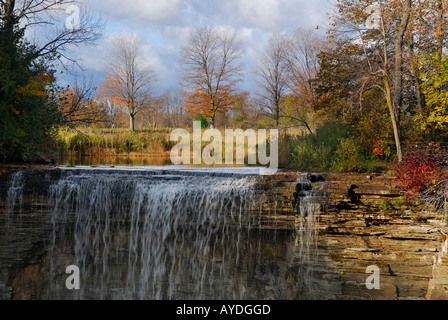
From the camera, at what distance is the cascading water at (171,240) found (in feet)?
19.4

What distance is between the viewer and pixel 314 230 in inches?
279

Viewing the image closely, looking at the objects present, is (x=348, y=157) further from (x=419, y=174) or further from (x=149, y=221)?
(x=149, y=221)

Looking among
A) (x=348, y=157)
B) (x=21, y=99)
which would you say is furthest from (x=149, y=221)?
(x=348, y=157)

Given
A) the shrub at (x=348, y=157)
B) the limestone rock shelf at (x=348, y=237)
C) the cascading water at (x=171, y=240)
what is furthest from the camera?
the shrub at (x=348, y=157)

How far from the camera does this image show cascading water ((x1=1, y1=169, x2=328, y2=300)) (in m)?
5.91

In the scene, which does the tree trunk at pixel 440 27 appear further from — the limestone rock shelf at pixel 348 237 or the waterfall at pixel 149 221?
the waterfall at pixel 149 221

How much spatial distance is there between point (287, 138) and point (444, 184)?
8.24 meters

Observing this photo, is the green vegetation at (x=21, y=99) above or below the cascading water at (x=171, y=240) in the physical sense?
above

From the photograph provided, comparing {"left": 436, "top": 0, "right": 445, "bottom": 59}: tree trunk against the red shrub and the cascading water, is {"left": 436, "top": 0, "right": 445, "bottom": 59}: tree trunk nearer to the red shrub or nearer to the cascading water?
the red shrub

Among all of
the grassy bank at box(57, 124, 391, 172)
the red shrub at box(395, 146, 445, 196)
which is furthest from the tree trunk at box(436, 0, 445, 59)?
the red shrub at box(395, 146, 445, 196)

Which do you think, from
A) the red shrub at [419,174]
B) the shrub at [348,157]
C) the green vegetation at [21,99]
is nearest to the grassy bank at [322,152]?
the shrub at [348,157]

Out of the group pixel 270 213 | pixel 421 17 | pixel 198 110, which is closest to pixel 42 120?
pixel 270 213

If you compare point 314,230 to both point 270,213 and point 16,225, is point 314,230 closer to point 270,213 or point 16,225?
point 270,213

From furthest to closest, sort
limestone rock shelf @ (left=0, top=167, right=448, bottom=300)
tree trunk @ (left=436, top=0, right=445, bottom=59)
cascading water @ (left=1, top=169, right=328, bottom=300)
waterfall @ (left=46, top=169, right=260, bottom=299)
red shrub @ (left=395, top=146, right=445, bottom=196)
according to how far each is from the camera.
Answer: tree trunk @ (left=436, top=0, right=445, bottom=59), red shrub @ (left=395, top=146, right=445, bottom=196), waterfall @ (left=46, top=169, right=260, bottom=299), cascading water @ (left=1, top=169, right=328, bottom=300), limestone rock shelf @ (left=0, top=167, right=448, bottom=300)
